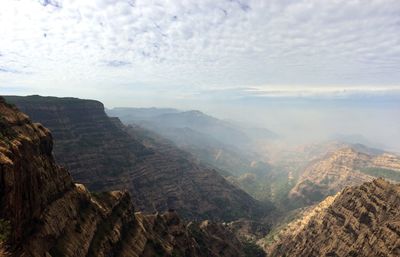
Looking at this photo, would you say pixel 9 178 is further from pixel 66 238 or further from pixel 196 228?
pixel 196 228

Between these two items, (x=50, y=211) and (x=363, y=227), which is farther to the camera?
(x=363, y=227)

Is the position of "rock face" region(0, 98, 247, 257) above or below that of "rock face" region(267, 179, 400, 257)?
above

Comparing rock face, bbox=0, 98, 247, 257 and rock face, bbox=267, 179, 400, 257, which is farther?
rock face, bbox=267, 179, 400, 257

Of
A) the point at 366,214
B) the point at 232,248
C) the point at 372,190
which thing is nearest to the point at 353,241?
the point at 366,214

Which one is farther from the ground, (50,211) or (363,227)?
(50,211)
